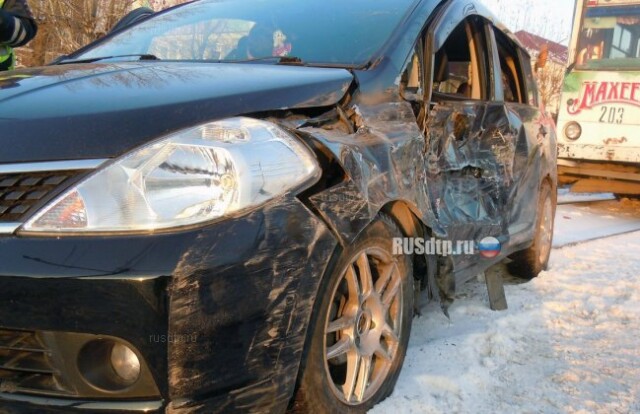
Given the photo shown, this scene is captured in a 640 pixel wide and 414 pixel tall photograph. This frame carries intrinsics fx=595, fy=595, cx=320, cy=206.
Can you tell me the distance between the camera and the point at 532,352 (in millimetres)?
3025

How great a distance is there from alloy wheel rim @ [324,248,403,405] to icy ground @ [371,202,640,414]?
0.58ft

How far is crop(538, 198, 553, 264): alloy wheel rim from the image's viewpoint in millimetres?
4719

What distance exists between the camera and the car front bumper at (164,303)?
1470 mm

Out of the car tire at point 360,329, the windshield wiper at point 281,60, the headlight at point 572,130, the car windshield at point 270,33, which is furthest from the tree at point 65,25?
the car tire at point 360,329

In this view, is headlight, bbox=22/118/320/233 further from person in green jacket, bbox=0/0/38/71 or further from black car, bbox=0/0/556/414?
person in green jacket, bbox=0/0/38/71

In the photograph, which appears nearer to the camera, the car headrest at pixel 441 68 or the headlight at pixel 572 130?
the car headrest at pixel 441 68

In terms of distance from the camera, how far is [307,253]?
176cm

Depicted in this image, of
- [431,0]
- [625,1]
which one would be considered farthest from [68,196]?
[625,1]

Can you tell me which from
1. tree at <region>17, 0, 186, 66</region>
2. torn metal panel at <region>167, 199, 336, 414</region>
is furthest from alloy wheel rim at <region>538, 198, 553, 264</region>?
tree at <region>17, 0, 186, 66</region>

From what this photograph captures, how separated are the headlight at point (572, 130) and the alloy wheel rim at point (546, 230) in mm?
5023

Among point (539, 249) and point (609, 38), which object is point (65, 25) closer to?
point (539, 249)

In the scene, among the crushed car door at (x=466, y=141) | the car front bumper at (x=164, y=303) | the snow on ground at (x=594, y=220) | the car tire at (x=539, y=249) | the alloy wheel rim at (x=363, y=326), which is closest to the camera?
the car front bumper at (x=164, y=303)

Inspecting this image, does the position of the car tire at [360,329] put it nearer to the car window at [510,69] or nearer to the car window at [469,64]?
the car window at [469,64]

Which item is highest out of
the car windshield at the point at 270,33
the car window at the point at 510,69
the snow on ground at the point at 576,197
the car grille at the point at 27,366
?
the car windshield at the point at 270,33
